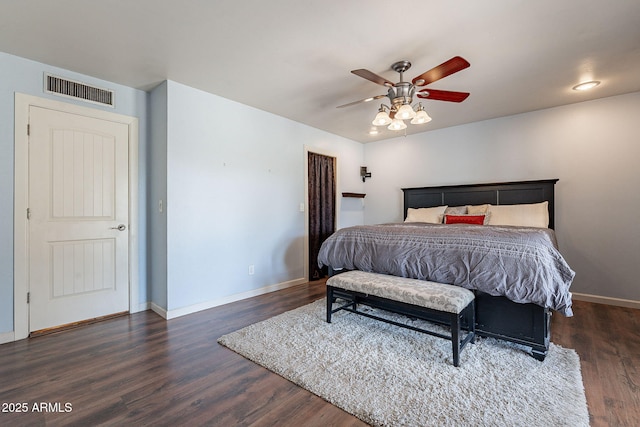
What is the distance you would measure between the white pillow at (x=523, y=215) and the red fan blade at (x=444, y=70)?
223 centimetres

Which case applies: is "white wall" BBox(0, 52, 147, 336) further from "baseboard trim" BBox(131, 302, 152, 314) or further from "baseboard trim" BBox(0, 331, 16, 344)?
"baseboard trim" BBox(131, 302, 152, 314)

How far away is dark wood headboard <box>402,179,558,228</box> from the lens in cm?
371

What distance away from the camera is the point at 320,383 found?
178cm

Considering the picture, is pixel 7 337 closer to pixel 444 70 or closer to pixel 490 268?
pixel 490 268

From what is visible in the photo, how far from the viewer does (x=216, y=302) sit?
328 centimetres

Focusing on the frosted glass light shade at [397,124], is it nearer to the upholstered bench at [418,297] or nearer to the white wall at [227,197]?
the upholstered bench at [418,297]

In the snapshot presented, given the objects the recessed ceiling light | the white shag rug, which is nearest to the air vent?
the white shag rug

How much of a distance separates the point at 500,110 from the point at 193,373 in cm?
453

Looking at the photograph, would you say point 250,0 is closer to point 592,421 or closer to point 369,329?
point 369,329

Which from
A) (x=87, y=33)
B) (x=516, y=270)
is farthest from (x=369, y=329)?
(x=87, y=33)

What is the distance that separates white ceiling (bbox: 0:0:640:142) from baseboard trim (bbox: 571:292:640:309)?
2.40m

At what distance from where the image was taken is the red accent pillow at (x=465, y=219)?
3621 mm

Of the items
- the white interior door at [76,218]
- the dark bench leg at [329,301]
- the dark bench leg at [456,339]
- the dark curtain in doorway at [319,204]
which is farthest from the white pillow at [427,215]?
the white interior door at [76,218]

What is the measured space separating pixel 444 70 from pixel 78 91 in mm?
3366
